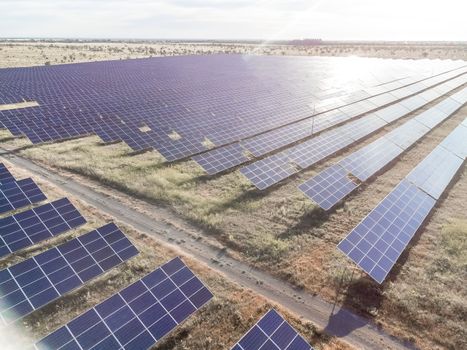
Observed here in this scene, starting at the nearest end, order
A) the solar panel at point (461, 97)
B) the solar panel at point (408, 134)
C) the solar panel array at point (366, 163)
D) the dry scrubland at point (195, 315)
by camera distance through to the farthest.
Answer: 1. the dry scrubland at point (195, 315)
2. the solar panel array at point (366, 163)
3. the solar panel at point (408, 134)
4. the solar panel at point (461, 97)

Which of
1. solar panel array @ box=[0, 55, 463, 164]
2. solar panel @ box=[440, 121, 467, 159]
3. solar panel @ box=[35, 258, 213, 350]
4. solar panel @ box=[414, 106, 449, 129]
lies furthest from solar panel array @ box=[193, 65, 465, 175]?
solar panel @ box=[35, 258, 213, 350]

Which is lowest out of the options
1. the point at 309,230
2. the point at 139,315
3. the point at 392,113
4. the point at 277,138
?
the point at 392,113

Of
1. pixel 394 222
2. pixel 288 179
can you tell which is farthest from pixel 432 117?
pixel 394 222

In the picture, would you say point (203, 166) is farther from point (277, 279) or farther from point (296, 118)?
point (296, 118)

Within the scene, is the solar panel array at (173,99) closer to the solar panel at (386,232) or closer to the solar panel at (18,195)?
the solar panel at (18,195)

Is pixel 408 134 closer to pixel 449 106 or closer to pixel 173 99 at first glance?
pixel 449 106

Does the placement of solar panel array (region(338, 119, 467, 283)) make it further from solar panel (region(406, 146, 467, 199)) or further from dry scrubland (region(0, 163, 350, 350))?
dry scrubland (region(0, 163, 350, 350))

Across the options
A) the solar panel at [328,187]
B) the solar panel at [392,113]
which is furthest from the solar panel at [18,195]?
the solar panel at [392,113]
